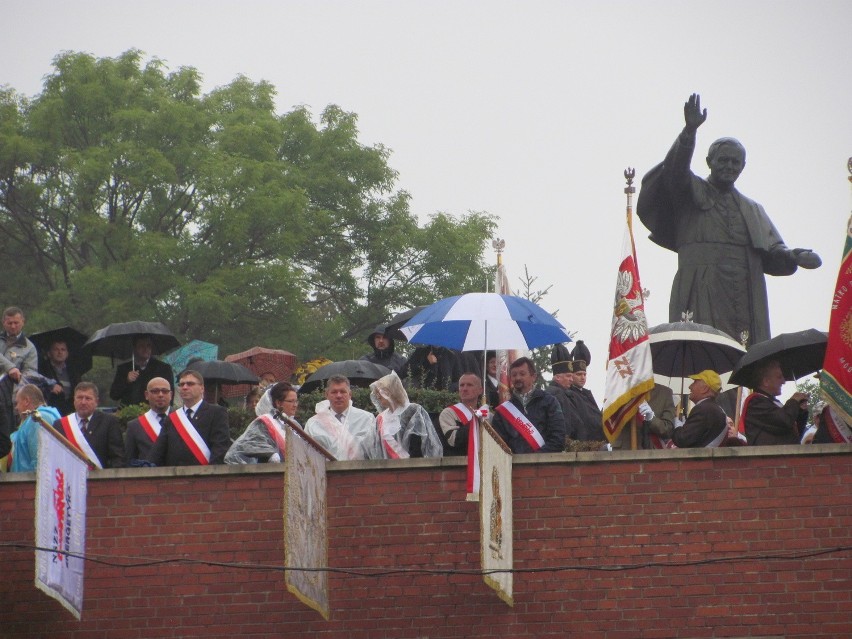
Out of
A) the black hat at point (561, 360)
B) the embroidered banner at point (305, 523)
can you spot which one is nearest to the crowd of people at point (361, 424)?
the embroidered banner at point (305, 523)

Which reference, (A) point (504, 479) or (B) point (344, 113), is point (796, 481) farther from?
(B) point (344, 113)

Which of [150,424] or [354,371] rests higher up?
[354,371]

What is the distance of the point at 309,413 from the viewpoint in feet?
65.0

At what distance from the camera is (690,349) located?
18938 mm

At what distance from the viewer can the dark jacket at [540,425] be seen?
53.2ft

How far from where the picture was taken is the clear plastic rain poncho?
16.2m

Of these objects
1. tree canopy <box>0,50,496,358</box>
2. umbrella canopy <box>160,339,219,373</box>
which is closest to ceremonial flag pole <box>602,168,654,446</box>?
umbrella canopy <box>160,339,219,373</box>

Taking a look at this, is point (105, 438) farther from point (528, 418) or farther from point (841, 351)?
point (841, 351)

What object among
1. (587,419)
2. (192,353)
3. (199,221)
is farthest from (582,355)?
(199,221)

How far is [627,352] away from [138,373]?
16.2 feet

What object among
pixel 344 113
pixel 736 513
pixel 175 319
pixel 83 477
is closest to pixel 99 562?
A: pixel 83 477

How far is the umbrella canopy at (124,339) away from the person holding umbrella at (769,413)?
631 cm

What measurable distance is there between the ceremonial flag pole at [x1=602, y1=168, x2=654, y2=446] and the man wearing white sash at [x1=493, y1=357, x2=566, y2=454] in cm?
131

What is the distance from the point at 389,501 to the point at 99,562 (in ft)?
8.19
